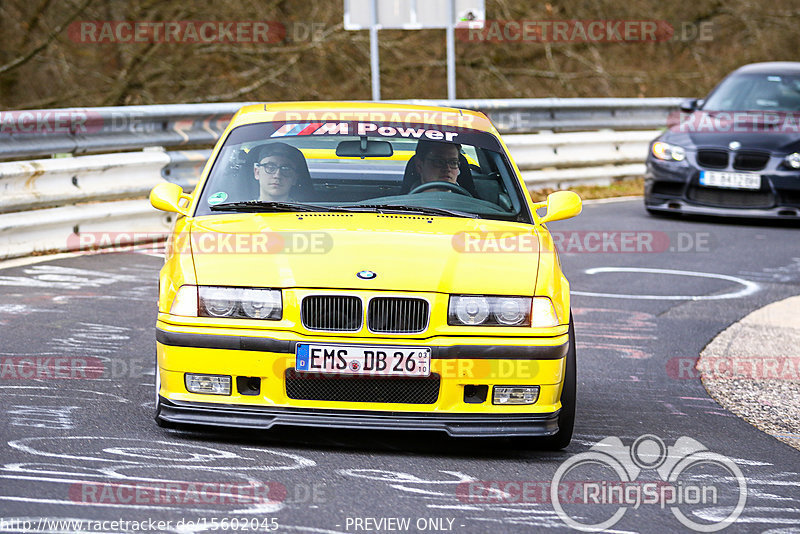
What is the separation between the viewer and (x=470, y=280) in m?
5.16

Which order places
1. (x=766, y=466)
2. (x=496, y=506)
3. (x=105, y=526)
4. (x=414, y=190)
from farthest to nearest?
(x=414, y=190) → (x=766, y=466) → (x=496, y=506) → (x=105, y=526)

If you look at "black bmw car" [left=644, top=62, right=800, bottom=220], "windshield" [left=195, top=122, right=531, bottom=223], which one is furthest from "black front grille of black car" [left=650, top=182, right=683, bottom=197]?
"windshield" [left=195, top=122, right=531, bottom=223]

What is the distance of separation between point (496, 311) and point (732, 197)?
9313 millimetres

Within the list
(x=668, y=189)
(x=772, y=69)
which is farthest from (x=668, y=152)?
(x=772, y=69)

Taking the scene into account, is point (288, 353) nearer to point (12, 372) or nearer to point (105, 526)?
point (105, 526)

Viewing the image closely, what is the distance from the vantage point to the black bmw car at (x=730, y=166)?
13.7m

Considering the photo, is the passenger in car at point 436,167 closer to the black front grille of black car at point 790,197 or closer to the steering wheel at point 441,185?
the steering wheel at point 441,185

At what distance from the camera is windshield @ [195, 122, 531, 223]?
600 cm

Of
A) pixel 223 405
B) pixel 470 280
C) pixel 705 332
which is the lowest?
pixel 705 332

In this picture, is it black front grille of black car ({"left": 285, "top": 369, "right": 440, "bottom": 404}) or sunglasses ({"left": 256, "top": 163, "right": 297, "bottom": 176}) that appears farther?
sunglasses ({"left": 256, "top": 163, "right": 297, "bottom": 176})

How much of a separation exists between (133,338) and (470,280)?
2.94m

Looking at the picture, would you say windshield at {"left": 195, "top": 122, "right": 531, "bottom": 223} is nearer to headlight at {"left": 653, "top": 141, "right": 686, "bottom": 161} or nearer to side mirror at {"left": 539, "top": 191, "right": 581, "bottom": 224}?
side mirror at {"left": 539, "top": 191, "right": 581, "bottom": 224}

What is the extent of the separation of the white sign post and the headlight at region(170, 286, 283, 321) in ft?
36.6

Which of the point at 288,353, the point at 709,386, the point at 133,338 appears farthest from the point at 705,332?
the point at 288,353
